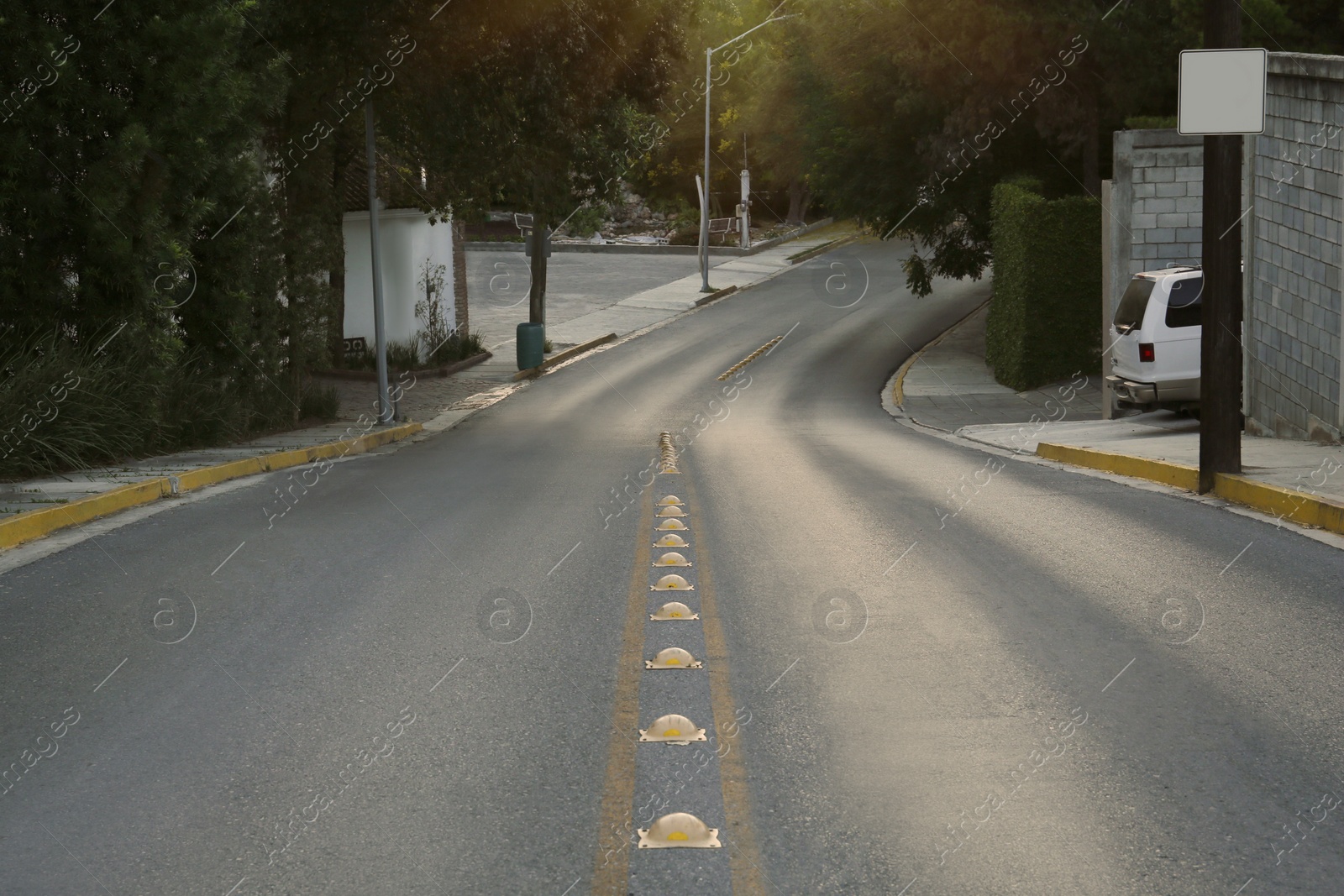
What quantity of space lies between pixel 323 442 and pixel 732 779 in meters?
14.5

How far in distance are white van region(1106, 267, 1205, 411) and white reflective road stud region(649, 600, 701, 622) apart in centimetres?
1241

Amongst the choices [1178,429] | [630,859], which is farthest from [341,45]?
[630,859]

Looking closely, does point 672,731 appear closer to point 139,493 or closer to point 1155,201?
point 139,493

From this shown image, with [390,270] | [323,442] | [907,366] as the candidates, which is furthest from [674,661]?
[390,270]

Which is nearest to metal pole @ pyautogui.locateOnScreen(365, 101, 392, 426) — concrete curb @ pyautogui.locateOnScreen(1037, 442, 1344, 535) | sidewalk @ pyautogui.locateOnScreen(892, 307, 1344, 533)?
sidewalk @ pyautogui.locateOnScreen(892, 307, 1344, 533)

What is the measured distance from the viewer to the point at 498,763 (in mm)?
5273

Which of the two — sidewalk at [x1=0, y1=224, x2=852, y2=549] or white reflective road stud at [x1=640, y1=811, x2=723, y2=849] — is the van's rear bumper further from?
white reflective road stud at [x1=640, y1=811, x2=723, y2=849]

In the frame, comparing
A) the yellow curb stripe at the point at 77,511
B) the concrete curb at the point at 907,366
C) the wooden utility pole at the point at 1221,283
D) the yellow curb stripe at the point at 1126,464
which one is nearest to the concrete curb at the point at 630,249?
the concrete curb at the point at 907,366

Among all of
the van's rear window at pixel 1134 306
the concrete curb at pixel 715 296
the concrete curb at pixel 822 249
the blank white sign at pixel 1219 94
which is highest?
the blank white sign at pixel 1219 94

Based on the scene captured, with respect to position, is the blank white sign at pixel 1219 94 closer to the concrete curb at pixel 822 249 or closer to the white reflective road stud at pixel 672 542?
the white reflective road stud at pixel 672 542

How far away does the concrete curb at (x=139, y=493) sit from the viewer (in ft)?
32.8

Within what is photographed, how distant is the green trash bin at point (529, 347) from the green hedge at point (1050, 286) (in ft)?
38.9

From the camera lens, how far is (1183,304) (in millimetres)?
18266

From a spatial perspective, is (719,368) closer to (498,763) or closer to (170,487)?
(170,487)
